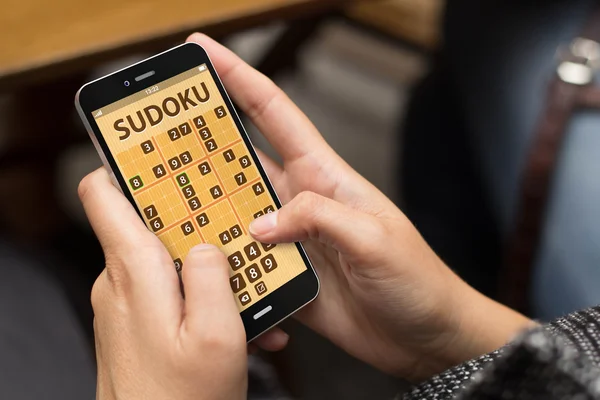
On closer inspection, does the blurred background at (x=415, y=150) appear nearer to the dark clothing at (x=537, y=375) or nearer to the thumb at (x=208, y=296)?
the thumb at (x=208, y=296)

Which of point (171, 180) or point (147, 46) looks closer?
point (171, 180)

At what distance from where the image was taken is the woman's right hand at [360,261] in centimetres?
43

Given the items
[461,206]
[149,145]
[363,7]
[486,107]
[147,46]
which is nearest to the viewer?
[149,145]

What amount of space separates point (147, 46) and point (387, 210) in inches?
11.3

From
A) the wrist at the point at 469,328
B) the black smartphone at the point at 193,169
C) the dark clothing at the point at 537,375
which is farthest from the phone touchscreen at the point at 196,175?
the dark clothing at the point at 537,375

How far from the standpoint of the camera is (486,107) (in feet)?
2.38

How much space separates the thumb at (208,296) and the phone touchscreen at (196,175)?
5 centimetres

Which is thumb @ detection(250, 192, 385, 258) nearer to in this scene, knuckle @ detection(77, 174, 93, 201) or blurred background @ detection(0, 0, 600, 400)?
knuckle @ detection(77, 174, 93, 201)

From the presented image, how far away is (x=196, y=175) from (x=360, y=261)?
0.45 feet

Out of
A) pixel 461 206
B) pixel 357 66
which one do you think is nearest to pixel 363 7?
pixel 357 66

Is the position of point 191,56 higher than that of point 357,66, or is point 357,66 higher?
point 191,56

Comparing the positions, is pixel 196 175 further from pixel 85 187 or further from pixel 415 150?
pixel 415 150

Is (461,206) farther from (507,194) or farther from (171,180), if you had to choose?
(171,180)

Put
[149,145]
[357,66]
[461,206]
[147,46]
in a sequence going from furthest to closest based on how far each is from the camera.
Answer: [357,66] → [461,206] → [147,46] → [149,145]
